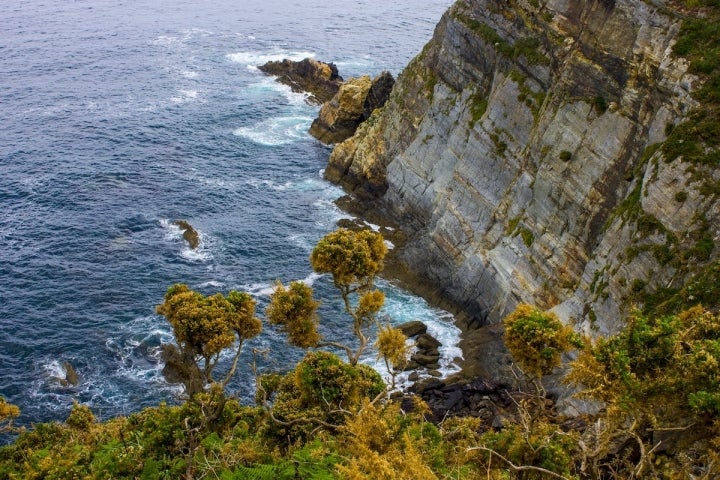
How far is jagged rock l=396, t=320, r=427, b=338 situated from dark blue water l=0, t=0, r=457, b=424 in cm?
217

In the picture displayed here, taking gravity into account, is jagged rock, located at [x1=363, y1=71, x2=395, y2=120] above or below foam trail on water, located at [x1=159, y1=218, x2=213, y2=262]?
above

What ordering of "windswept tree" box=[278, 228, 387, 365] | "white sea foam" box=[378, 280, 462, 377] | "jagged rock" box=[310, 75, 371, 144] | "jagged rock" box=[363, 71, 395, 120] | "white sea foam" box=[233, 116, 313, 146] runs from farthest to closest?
1. "white sea foam" box=[233, 116, 313, 146]
2. "jagged rock" box=[363, 71, 395, 120]
3. "jagged rock" box=[310, 75, 371, 144]
4. "white sea foam" box=[378, 280, 462, 377]
5. "windswept tree" box=[278, 228, 387, 365]

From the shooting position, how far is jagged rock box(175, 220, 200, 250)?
7600cm

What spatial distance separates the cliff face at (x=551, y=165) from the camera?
153ft

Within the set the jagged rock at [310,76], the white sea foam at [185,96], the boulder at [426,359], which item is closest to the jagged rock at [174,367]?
the boulder at [426,359]

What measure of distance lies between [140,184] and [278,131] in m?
25.8

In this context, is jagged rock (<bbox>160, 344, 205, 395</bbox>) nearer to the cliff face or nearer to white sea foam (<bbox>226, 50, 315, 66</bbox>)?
the cliff face

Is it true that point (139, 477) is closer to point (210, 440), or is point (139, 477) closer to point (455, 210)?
point (210, 440)

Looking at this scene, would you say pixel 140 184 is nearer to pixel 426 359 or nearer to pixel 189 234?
pixel 189 234

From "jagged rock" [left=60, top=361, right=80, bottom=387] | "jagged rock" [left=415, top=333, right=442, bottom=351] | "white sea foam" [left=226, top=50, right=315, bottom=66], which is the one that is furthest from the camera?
"white sea foam" [left=226, top=50, right=315, bottom=66]

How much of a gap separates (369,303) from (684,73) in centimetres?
2896

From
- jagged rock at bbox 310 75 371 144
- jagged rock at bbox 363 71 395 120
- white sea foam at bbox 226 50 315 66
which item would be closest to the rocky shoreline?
jagged rock at bbox 310 75 371 144

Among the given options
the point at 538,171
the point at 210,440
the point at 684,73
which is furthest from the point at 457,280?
the point at 210,440

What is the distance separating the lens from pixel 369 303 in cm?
3766
